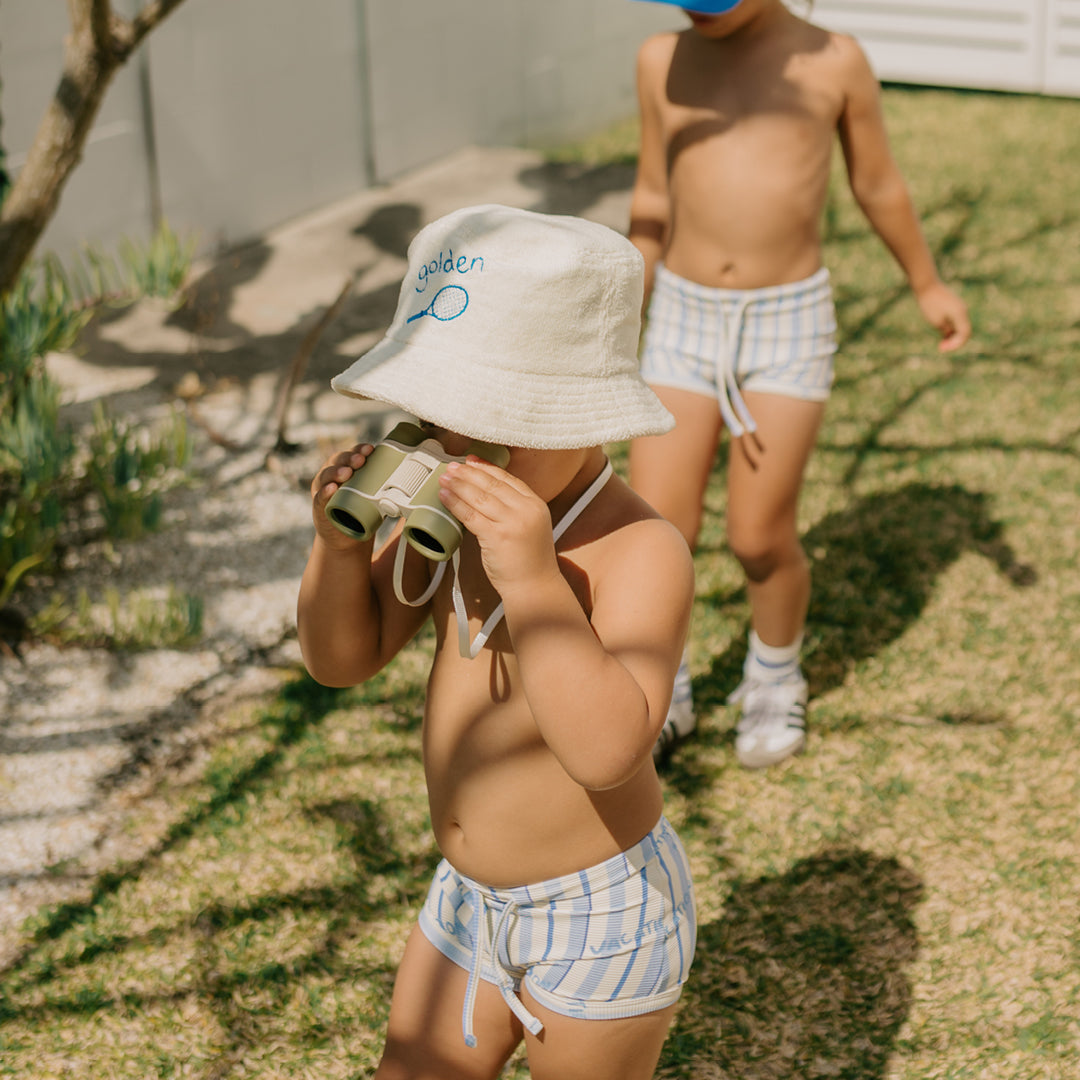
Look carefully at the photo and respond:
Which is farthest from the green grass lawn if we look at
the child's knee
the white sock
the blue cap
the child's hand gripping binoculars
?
the blue cap

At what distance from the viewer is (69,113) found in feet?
11.3

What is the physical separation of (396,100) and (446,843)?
6.14m

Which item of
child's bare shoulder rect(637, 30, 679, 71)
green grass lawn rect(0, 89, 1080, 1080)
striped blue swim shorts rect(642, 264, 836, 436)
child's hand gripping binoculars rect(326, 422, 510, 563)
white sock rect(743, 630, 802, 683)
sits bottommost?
green grass lawn rect(0, 89, 1080, 1080)

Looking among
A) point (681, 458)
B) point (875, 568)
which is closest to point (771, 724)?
point (681, 458)

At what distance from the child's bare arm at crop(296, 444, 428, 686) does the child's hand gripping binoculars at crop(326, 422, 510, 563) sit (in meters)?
0.07

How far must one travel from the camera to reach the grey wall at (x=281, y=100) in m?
5.55

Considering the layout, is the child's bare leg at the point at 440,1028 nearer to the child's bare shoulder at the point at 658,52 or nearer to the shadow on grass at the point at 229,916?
the shadow on grass at the point at 229,916

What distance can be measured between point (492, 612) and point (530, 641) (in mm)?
216

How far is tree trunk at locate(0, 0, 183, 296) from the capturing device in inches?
133

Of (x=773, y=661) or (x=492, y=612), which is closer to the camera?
(x=492, y=612)

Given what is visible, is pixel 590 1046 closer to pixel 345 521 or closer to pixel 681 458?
pixel 345 521

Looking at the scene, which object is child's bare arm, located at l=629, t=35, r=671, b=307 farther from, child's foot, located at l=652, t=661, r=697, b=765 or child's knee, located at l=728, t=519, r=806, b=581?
child's foot, located at l=652, t=661, r=697, b=765

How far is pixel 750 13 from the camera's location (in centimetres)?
293

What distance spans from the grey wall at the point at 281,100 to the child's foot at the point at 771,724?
3.54m
